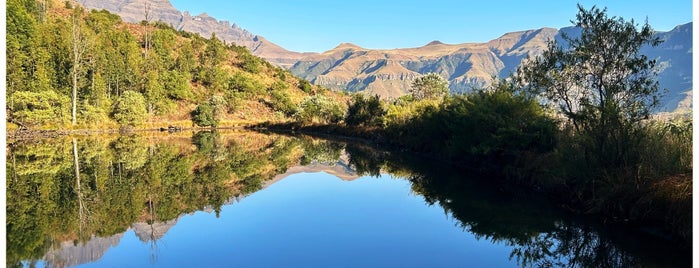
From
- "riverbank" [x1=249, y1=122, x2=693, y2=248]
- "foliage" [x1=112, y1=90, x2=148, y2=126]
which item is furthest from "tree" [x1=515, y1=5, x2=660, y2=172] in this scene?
"foliage" [x1=112, y1=90, x2=148, y2=126]

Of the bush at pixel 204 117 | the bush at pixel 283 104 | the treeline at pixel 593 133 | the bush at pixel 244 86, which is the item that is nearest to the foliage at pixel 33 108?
the bush at pixel 204 117

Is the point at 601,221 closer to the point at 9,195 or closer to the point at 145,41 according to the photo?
the point at 9,195

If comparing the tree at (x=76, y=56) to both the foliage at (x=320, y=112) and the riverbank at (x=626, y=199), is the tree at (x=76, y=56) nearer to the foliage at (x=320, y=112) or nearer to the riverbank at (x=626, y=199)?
the foliage at (x=320, y=112)

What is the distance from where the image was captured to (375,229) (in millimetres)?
12281

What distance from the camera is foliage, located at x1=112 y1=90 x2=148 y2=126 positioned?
5688 centimetres

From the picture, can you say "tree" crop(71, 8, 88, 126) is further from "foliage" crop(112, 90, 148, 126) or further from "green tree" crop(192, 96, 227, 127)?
"green tree" crop(192, 96, 227, 127)

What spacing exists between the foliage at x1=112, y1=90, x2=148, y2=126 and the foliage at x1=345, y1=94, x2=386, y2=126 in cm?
2517

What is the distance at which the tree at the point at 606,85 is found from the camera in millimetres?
12531

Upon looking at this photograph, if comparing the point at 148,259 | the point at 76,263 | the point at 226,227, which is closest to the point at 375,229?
the point at 226,227

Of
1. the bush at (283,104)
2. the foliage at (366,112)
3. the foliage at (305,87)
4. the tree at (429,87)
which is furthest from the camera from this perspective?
the foliage at (305,87)

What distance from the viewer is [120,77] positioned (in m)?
64.1

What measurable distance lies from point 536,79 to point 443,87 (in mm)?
47301

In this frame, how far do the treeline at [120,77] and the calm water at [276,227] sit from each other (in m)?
31.9

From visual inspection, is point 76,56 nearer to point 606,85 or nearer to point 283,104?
point 283,104
